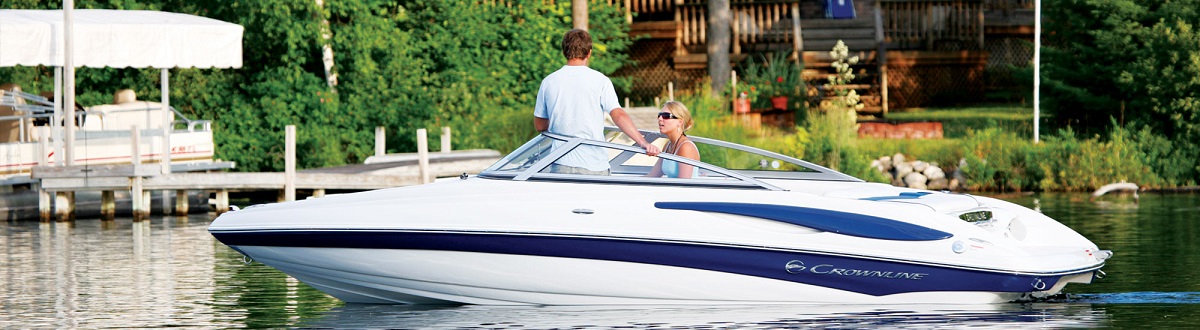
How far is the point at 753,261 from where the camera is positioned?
1019cm

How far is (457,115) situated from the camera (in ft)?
84.0

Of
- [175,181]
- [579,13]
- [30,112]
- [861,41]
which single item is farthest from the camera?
[861,41]

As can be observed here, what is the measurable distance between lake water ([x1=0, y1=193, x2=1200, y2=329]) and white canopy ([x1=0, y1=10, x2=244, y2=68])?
475cm

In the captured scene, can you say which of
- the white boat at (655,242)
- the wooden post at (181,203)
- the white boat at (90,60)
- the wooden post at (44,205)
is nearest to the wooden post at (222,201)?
the wooden post at (181,203)

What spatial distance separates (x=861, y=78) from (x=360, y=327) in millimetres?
21327

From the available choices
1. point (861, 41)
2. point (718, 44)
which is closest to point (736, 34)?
point (718, 44)

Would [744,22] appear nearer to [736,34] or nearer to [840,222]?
[736,34]

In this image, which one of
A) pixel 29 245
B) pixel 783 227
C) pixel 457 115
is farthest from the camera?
pixel 457 115

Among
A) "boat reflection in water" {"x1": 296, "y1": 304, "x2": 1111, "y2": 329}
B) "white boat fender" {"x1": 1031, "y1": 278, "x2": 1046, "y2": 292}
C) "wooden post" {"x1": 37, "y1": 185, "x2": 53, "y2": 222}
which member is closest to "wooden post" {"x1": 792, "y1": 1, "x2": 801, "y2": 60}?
"wooden post" {"x1": 37, "y1": 185, "x2": 53, "y2": 222}

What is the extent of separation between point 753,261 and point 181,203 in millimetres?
12830

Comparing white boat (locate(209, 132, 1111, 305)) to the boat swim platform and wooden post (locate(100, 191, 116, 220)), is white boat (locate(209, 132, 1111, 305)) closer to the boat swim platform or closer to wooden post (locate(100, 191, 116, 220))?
the boat swim platform

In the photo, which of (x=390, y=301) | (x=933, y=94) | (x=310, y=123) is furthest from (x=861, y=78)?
(x=390, y=301)

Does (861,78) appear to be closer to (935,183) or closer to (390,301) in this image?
(935,183)

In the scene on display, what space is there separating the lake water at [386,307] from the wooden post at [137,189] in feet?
13.8
